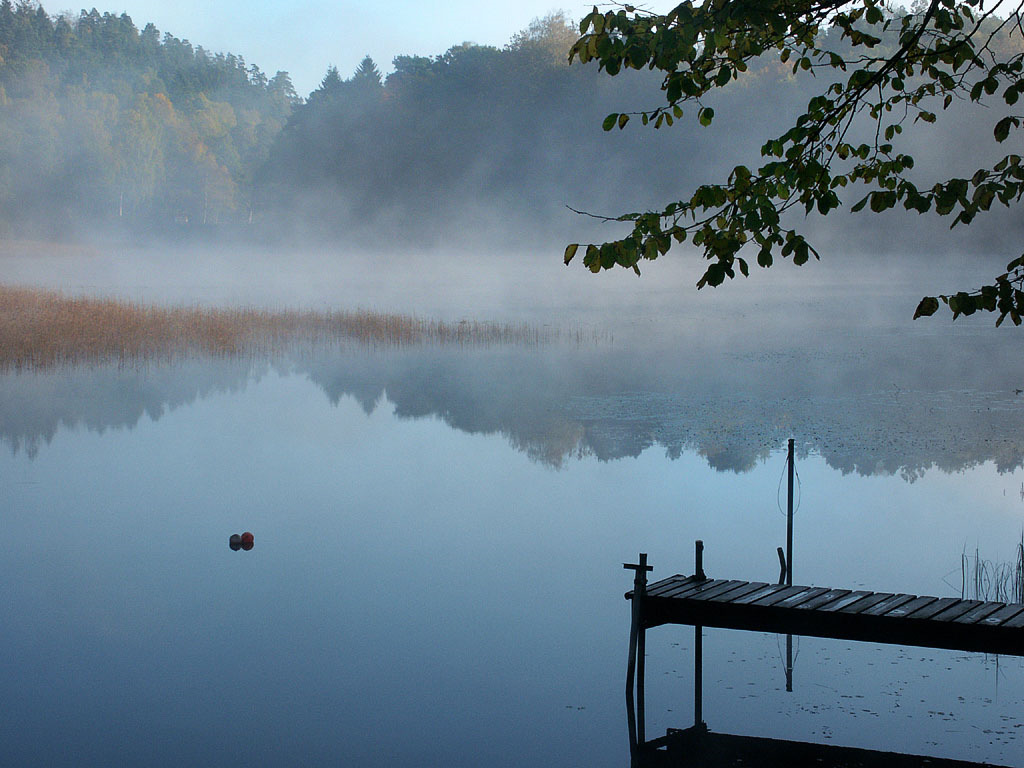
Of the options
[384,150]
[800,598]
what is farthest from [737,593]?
[384,150]

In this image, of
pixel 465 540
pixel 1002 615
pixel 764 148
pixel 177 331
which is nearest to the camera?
pixel 764 148

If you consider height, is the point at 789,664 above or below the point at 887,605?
below

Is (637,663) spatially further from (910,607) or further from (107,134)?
(107,134)

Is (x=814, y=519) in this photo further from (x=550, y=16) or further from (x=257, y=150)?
(x=257, y=150)

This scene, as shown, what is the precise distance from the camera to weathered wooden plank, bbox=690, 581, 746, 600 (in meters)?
6.99

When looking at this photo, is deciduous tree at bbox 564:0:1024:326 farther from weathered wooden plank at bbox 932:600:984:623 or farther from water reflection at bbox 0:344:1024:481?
water reflection at bbox 0:344:1024:481

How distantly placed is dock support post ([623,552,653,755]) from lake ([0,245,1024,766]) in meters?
0.11

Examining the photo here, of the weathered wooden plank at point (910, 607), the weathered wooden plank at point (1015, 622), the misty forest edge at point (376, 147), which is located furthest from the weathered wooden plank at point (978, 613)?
the misty forest edge at point (376, 147)

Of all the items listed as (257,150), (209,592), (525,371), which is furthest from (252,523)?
(257,150)

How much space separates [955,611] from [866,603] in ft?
1.59

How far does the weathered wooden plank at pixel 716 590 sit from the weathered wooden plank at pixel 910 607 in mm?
991

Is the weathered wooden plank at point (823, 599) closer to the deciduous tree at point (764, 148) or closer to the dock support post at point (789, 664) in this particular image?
the dock support post at point (789, 664)

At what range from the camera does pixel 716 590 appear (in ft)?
23.5

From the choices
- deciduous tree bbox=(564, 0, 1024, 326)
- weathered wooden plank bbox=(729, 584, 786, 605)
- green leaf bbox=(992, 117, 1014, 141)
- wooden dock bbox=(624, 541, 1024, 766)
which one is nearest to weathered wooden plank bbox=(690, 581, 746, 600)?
wooden dock bbox=(624, 541, 1024, 766)
